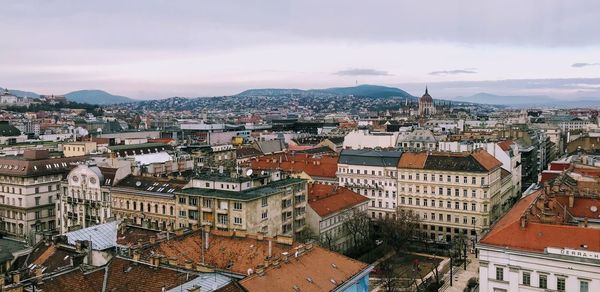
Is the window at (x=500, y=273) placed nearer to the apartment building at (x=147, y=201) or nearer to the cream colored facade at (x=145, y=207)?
the apartment building at (x=147, y=201)

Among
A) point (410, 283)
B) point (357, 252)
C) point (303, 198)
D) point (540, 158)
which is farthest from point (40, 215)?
point (540, 158)

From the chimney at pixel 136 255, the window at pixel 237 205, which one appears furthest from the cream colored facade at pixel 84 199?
the chimney at pixel 136 255

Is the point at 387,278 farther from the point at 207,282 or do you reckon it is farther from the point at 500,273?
the point at 207,282

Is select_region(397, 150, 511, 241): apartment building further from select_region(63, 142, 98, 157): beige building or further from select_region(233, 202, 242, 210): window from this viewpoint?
Result: select_region(63, 142, 98, 157): beige building

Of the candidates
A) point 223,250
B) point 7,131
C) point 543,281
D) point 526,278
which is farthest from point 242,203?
point 7,131

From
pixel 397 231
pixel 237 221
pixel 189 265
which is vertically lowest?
pixel 397 231

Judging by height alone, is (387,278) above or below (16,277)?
below

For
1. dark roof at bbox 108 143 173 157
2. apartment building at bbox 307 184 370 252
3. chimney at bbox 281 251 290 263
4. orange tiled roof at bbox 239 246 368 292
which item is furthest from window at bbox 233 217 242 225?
dark roof at bbox 108 143 173 157

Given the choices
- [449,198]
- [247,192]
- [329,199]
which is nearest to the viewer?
[247,192]
